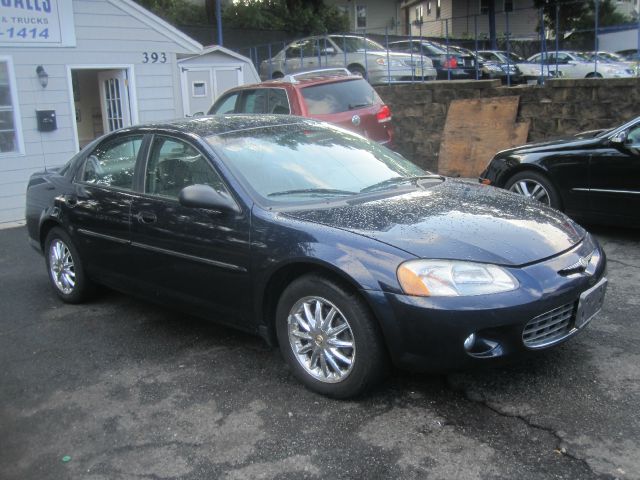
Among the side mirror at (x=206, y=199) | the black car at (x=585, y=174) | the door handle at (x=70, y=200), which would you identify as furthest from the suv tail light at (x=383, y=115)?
the side mirror at (x=206, y=199)

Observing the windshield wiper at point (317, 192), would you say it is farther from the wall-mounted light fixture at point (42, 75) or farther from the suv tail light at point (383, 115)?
the wall-mounted light fixture at point (42, 75)

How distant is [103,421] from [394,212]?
6.36 ft

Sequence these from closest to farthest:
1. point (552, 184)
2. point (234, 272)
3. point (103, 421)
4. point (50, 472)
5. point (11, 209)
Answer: point (50, 472) < point (103, 421) < point (234, 272) < point (552, 184) < point (11, 209)

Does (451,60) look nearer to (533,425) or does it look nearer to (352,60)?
(352,60)

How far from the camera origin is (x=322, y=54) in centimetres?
1800

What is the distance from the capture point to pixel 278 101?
9500 millimetres

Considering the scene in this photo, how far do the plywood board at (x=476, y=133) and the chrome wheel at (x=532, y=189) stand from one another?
10.7 ft

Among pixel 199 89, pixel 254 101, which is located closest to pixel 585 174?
pixel 254 101

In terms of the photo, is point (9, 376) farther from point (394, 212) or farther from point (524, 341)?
point (524, 341)

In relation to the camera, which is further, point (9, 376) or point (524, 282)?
point (9, 376)

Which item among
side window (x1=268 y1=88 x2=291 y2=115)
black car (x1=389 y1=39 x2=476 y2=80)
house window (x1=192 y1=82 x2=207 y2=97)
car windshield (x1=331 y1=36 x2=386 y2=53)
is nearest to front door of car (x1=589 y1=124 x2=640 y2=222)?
side window (x1=268 y1=88 x2=291 y2=115)

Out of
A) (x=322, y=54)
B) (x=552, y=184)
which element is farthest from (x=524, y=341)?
(x=322, y=54)

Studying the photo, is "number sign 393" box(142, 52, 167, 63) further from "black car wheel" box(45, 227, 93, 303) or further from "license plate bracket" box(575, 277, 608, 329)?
"license plate bracket" box(575, 277, 608, 329)

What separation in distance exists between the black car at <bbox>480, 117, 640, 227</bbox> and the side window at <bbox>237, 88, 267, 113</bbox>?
3940 millimetres
